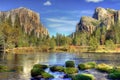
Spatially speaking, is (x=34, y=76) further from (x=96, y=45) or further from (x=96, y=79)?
(x=96, y=45)

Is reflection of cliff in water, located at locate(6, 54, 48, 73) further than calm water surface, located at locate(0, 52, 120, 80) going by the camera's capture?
Yes

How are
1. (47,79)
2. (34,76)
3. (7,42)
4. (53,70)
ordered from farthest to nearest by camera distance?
(7,42), (53,70), (34,76), (47,79)

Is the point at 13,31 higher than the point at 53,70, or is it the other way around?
the point at 13,31

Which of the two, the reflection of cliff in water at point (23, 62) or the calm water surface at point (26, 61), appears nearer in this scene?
the calm water surface at point (26, 61)

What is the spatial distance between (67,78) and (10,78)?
9499mm

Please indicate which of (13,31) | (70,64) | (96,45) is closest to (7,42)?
(13,31)

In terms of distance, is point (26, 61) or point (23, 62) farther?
point (26, 61)

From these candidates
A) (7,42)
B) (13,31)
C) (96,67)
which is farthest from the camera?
(13,31)

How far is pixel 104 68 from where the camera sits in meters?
59.1

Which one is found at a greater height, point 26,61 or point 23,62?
point 26,61

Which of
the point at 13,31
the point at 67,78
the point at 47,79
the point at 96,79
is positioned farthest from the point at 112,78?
the point at 13,31

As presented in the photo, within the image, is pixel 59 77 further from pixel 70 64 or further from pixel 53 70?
pixel 70 64

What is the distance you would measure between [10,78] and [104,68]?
2123 centimetres

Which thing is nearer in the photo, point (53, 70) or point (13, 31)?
point (53, 70)
